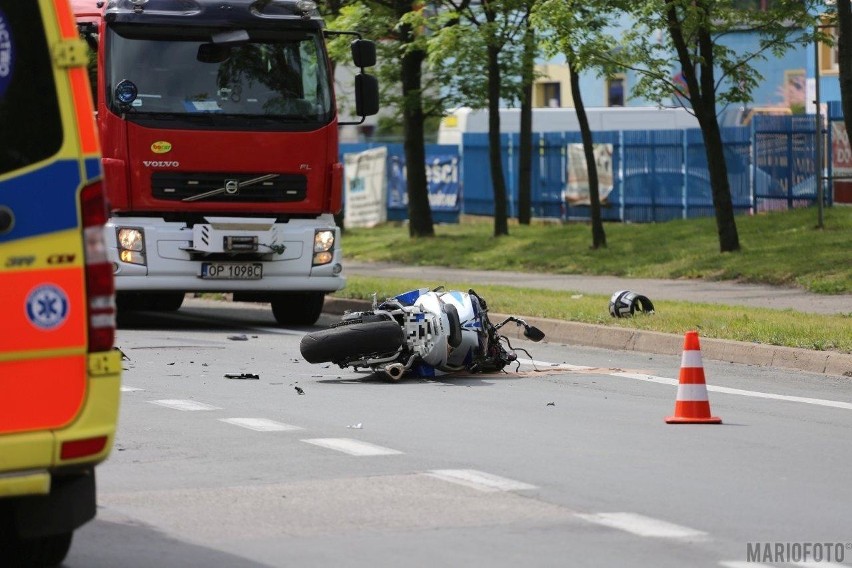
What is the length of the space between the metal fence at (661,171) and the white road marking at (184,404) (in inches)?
836

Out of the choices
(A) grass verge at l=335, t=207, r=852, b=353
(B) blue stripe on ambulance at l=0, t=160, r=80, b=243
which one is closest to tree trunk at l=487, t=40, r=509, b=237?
(A) grass verge at l=335, t=207, r=852, b=353

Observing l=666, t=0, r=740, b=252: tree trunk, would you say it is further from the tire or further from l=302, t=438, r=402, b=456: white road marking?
l=302, t=438, r=402, b=456: white road marking

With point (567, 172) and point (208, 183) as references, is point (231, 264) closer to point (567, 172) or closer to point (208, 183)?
point (208, 183)

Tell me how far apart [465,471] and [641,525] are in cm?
151

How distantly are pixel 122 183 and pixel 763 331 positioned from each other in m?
6.37

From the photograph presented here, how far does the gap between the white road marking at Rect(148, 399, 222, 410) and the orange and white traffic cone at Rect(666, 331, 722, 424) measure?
296cm

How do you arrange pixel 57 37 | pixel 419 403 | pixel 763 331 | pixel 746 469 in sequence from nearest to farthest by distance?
pixel 57 37
pixel 746 469
pixel 419 403
pixel 763 331

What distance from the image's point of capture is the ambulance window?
5.76 meters

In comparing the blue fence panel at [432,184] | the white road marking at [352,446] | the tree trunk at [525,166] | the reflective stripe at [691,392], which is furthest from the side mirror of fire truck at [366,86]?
the blue fence panel at [432,184]

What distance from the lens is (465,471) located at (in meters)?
8.49

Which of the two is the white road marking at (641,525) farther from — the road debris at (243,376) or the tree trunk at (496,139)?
the tree trunk at (496,139)

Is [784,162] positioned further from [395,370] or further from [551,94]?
[551,94]

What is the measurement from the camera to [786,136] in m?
32.7

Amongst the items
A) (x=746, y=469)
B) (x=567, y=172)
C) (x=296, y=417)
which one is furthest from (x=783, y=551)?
(x=567, y=172)
